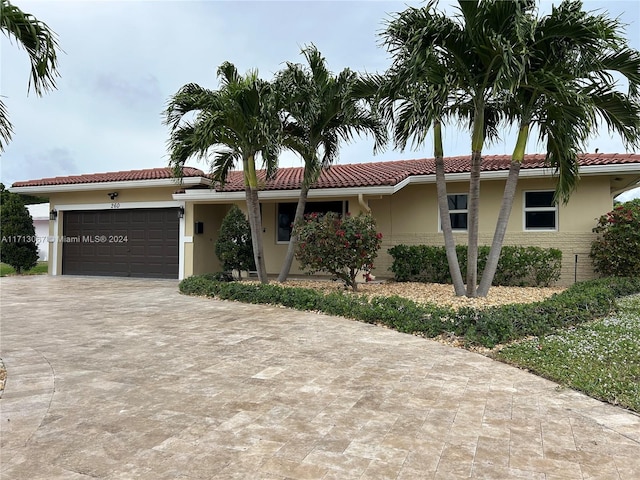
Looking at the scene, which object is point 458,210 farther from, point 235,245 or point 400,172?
point 235,245

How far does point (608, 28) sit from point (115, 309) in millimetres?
10495

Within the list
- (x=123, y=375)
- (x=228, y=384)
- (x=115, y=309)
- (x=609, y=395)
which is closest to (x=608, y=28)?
(x=609, y=395)

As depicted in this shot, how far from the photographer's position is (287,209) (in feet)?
46.9

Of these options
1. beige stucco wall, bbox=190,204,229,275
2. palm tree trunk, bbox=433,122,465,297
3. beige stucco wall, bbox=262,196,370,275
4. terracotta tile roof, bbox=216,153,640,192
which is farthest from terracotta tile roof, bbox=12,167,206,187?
palm tree trunk, bbox=433,122,465,297

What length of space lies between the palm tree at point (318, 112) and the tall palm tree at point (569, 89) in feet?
11.0

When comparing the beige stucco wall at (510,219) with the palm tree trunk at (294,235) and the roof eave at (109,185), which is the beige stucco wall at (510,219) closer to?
the palm tree trunk at (294,235)

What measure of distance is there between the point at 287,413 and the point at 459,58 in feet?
23.9

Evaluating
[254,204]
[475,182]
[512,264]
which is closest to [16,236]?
[254,204]

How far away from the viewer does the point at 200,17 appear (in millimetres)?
11297

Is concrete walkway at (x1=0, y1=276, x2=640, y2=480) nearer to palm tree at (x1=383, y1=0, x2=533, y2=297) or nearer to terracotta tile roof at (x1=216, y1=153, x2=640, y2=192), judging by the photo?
palm tree at (x1=383, y1=0, x2=533, y2=297)

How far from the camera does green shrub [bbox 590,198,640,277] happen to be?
33.6 ft

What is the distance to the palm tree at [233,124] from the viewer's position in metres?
9.16

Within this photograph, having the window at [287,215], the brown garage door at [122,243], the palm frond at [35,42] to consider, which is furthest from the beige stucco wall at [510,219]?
the palm frond at [35,42]

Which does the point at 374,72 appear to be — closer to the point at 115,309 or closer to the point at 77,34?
the point at 77,34
